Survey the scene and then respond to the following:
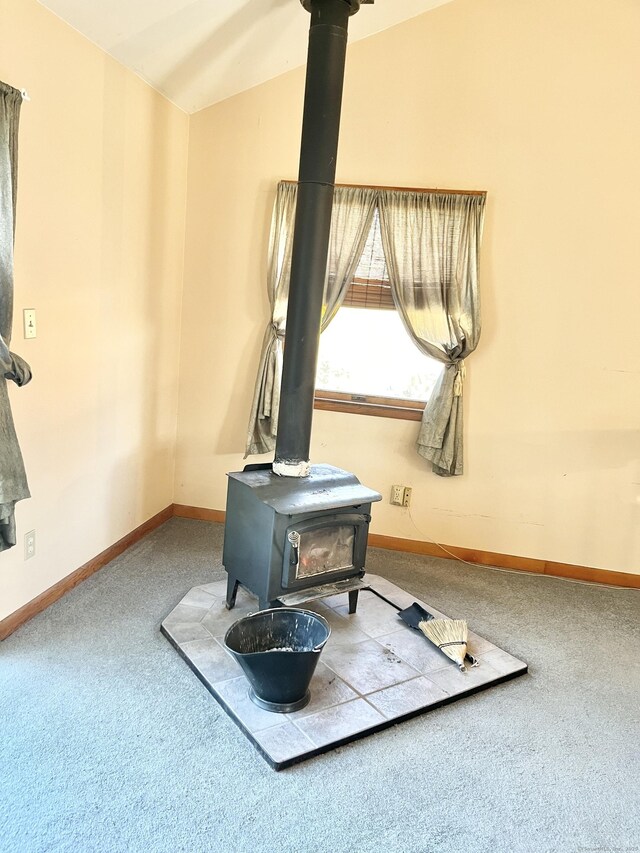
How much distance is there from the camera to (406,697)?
2115 millimetres

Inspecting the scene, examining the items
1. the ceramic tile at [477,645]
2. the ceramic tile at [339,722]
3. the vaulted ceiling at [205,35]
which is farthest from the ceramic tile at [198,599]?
the vaulted ceiling at [205,35]

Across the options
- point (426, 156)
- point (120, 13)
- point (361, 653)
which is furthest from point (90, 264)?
point (361, 653)

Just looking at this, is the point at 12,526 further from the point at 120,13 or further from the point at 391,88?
the point at 391,88

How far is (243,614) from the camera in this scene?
102 inches

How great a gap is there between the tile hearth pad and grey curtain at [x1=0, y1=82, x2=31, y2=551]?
80cm

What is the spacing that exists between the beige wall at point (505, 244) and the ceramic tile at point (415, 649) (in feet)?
3.33

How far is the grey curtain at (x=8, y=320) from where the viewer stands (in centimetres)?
195

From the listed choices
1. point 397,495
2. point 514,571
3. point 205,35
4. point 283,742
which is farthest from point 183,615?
point 205,35

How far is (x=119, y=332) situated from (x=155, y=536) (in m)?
1.14

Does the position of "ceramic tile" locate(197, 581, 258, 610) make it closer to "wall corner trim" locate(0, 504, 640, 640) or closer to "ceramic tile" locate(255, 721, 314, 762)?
"wall corner trim" locate(0, 504, 640, 640)

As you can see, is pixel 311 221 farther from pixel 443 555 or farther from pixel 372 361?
pixel 443 555

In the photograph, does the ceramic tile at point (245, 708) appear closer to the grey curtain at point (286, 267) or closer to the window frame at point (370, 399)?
the grey curtain at point (286, 267)

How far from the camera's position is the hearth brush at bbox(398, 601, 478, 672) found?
2.36 m

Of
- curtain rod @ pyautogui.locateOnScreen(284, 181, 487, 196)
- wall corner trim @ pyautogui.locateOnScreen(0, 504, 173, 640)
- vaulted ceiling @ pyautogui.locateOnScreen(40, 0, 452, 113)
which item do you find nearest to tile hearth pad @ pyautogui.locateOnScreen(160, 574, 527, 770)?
wall corner trim @ pyautogui.locateOnScreen(0, 504, 173, 640)
